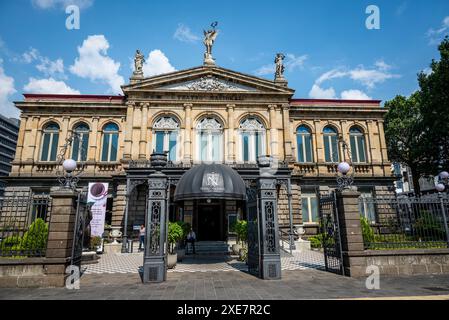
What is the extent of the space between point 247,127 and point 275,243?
1385 cm

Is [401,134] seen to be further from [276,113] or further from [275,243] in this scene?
[275,243]

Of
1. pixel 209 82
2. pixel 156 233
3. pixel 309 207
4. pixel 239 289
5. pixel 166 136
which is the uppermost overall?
pixel 209 82

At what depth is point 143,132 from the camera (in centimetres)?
2056

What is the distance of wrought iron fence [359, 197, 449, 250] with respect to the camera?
9531mm

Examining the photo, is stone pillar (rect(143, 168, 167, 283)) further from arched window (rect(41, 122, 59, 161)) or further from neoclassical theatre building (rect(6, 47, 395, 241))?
arched window (rect(41, 122, 59, 161))

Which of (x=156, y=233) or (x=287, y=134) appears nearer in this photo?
(x=156, y=233)

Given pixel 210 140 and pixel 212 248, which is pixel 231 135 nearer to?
pixel 210 140

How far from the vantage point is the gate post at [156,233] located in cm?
821

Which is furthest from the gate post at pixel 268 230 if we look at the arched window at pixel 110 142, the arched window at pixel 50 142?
the arched window at pixel 50 142

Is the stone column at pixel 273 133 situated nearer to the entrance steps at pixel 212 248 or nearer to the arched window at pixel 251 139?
the arched window at pixel 251 139

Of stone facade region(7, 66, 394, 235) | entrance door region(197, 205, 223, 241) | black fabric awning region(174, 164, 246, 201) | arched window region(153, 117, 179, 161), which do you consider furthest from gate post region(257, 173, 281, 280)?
arched window region(153, 117, 179, 161)

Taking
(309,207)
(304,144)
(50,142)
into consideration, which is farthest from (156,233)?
(50,142)

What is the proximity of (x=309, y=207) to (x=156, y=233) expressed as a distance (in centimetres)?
1563

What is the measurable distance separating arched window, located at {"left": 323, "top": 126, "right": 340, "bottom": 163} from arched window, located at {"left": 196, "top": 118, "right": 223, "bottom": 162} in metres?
9.16
